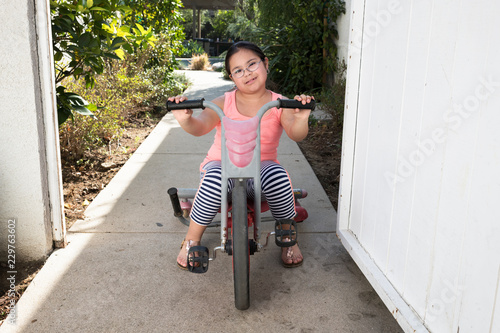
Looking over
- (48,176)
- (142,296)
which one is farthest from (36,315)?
(48,176)

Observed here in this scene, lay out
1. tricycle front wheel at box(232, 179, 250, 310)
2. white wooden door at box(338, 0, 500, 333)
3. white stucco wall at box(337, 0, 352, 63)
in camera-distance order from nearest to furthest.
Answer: white wooden door at box(338, 0, 500, 333)
tricycle front wheel at box(232, 179, 250, 310)
white stucco wall at box(337, 0, 352, 63)

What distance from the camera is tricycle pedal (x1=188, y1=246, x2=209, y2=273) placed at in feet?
6.76

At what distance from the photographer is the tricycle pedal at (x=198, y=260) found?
206 centimetres

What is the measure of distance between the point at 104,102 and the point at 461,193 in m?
3.79

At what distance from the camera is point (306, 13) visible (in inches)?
289

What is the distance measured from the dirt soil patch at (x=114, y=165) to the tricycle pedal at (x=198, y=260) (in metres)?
0.84

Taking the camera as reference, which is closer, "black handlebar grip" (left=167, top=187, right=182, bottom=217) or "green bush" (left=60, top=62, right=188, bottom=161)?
"black handlebar grip" (left=167, top=187, right=182, bottom=217)

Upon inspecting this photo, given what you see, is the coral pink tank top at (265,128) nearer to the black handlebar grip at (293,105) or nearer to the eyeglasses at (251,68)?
the eyeglasses at (251,68)

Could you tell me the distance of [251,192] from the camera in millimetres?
2355

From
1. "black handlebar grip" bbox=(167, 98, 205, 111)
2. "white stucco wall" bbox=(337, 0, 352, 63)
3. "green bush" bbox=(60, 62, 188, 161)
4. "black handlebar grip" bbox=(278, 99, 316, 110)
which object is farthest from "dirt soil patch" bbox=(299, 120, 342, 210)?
"green bush" bbox=(60, 62, 188, 161)

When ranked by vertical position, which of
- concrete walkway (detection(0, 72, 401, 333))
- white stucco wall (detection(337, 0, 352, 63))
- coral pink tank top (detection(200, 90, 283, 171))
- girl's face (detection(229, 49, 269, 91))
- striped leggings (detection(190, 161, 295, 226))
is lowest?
concrete walkway (detection(0, 72, 401, 333))

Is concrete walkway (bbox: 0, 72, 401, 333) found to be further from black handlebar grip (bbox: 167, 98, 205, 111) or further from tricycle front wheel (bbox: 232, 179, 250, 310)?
black handlebar grip (bbox: 167, 98, 205, 111)

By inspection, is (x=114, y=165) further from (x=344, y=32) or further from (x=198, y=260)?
(x=344, y=32)

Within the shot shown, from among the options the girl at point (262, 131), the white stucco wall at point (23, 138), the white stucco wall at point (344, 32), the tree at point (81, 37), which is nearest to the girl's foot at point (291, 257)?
the girl at point (262, 131)
